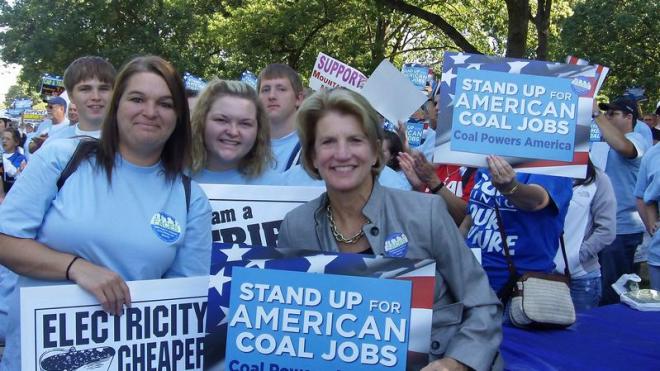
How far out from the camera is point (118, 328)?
2439 millimetres

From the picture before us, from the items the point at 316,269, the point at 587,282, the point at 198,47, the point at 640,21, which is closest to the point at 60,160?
the point at 316,269

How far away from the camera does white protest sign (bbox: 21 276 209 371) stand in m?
2.34

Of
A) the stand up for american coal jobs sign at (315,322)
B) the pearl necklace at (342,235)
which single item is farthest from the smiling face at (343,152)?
the stand up for american coal jobs sign at (315,322)

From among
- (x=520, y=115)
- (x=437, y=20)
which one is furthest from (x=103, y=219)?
(x=437, y=20)

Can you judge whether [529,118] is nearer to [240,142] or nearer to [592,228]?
[240,142]

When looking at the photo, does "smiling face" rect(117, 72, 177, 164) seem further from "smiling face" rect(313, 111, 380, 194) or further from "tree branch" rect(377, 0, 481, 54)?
"tree branch" rect(377, 0, 481, 54)

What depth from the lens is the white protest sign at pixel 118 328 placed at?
92.0 inches

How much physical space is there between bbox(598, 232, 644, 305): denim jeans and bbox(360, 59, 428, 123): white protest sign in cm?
322

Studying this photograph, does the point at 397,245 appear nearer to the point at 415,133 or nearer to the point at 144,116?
the point at 144,116

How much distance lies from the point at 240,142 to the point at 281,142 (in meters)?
1.19

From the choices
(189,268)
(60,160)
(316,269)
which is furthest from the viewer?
(189,268)

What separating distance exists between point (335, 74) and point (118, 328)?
A: 466 cm

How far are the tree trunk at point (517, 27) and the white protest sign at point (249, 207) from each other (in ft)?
42.2

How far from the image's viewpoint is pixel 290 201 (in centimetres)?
305
